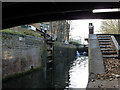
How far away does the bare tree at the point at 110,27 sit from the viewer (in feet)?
90.9

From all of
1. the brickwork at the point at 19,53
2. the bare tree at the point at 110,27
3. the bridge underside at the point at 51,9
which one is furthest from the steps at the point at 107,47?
the bare tree at the point at 110,27

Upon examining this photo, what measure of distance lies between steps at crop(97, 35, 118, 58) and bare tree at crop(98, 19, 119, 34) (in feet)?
64.1

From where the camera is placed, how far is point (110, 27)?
29922 millimetres

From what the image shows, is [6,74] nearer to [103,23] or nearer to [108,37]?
[108,37]

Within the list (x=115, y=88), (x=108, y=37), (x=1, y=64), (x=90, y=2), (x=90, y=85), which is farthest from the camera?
(x=1, y=64)

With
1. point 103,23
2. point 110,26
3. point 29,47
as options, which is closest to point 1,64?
point 29,47

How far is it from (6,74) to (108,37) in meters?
8.31

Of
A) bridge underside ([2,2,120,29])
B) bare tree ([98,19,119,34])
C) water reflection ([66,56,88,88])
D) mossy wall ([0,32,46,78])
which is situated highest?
bare tree ([98,19,119,34])

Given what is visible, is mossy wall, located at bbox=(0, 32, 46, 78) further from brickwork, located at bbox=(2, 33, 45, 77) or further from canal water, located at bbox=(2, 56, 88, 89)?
canal water, located at bbox=(2, 56, 88, 89)

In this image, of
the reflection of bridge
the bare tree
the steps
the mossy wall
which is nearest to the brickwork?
the mossy wall

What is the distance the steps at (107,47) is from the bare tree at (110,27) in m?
19.5

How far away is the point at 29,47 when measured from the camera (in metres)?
17.5

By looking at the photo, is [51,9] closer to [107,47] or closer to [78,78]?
[107,47]

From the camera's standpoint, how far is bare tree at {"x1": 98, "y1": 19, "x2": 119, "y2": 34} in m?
27.7
